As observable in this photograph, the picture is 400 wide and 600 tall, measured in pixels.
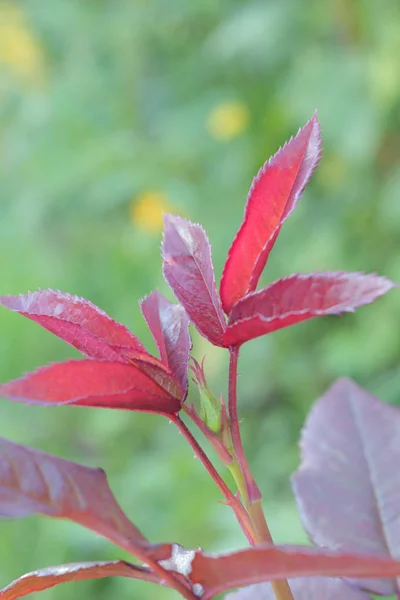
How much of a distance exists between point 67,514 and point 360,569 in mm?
102

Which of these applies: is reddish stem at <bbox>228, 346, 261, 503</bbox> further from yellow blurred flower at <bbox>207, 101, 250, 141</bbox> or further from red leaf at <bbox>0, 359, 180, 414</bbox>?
yellow blurred flower at <bbox>207, 101, 250, 141</bbox>

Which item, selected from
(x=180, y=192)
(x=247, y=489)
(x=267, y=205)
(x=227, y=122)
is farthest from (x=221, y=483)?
(x=227, y=122)

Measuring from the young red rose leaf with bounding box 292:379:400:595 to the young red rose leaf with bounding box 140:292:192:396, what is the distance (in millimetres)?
135

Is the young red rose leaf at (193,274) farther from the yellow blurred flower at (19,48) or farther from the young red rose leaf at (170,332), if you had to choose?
the yellow blurred flower at (19,48)

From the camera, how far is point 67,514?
0.84ft

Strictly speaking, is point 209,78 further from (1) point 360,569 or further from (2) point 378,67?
(1) point 360,569

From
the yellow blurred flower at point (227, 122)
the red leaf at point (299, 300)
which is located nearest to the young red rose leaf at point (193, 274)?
the red leaf at point (299, 300)

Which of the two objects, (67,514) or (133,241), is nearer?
(67,514)

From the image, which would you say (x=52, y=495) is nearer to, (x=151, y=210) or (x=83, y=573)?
(x=83, y=573)

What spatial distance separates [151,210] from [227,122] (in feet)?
1.01

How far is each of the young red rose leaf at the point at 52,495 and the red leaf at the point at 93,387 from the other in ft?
0.07

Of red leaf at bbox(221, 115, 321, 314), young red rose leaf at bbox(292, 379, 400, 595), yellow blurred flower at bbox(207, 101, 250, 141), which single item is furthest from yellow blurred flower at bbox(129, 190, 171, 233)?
red leaf at bbox(221, 115, 321, 314)

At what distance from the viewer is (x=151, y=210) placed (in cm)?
177

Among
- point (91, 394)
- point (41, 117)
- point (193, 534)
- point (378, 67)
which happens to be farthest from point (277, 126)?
point (91, 394)
